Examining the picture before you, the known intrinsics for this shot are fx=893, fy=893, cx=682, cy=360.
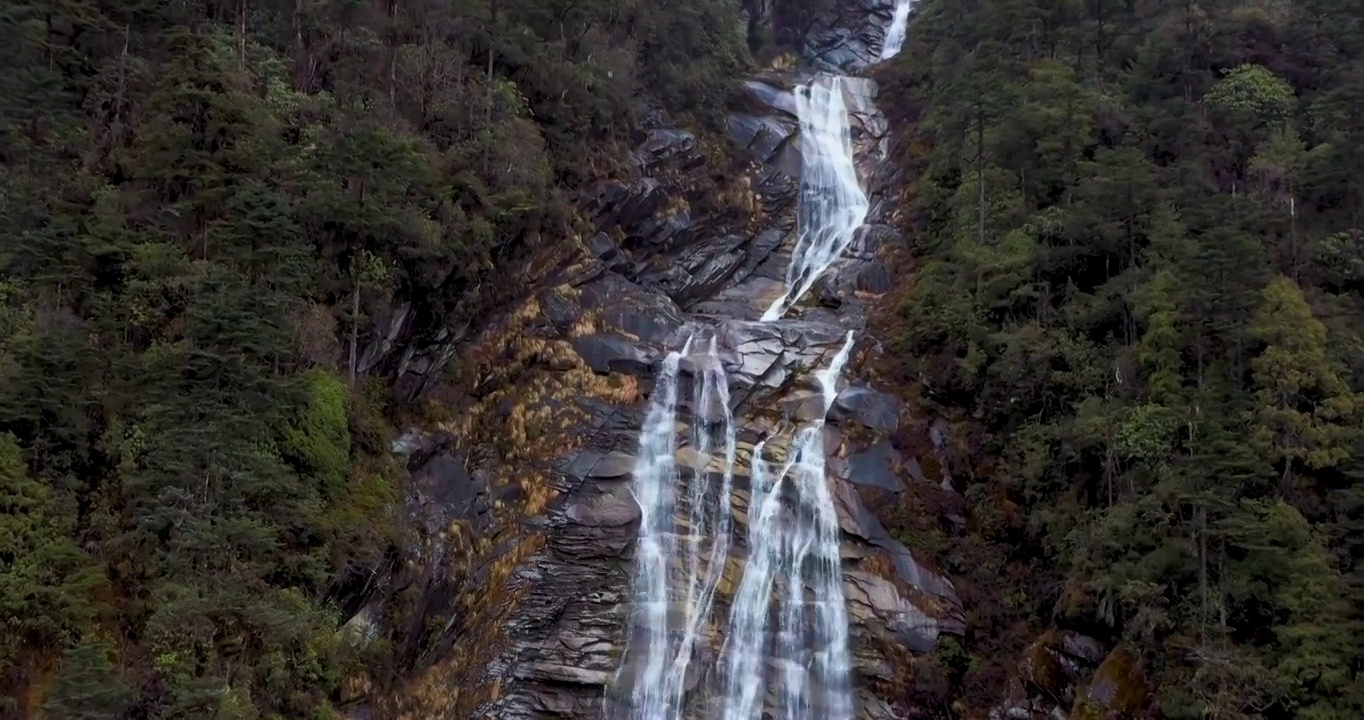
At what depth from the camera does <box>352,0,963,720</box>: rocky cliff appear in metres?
16.8

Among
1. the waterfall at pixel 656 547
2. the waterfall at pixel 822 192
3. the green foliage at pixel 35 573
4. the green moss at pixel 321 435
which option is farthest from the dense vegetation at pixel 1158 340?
the green foliage at pixel 35 573

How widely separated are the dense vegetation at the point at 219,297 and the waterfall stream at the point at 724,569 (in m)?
5.09

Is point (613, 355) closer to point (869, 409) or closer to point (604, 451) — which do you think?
point (604, 451)

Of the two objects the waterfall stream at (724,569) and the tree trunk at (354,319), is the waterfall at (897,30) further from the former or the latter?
the tree trunk at (354,319)

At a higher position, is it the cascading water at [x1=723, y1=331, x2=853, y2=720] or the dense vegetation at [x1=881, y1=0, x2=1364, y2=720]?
the dense vegetation at [x1=881, y1=0, x2=1364, y2=720]

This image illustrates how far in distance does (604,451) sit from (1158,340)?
1110cm

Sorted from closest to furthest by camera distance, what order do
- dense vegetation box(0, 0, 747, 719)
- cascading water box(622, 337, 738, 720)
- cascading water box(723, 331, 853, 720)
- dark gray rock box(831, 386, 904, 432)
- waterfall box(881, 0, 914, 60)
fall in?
dense vegetation box(0, 0, 747, 719) → cascading water box(723, 331, 853, 720) → cascading water box(622, 337, 738, 720) → dark gray rock box(831, 386, 904, 432) → waterfall box(881, 0, 914, 60)

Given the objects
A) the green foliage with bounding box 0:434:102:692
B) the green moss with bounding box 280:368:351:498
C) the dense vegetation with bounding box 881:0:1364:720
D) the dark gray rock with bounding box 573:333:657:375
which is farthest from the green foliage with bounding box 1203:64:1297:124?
the green foliage with bounding box 0:434:102:692

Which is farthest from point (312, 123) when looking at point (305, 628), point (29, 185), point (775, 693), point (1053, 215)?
point (1053, 215)

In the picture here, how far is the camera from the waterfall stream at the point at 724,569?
16672mm

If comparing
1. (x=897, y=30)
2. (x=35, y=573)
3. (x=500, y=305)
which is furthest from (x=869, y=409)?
(x=897, y=30)

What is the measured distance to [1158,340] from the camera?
633 inches

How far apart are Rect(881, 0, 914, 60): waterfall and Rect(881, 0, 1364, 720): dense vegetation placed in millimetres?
13617

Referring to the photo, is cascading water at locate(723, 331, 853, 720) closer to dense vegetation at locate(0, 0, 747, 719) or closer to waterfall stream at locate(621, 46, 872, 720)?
waterfall stream at locate(621, 46, 872, 720)
